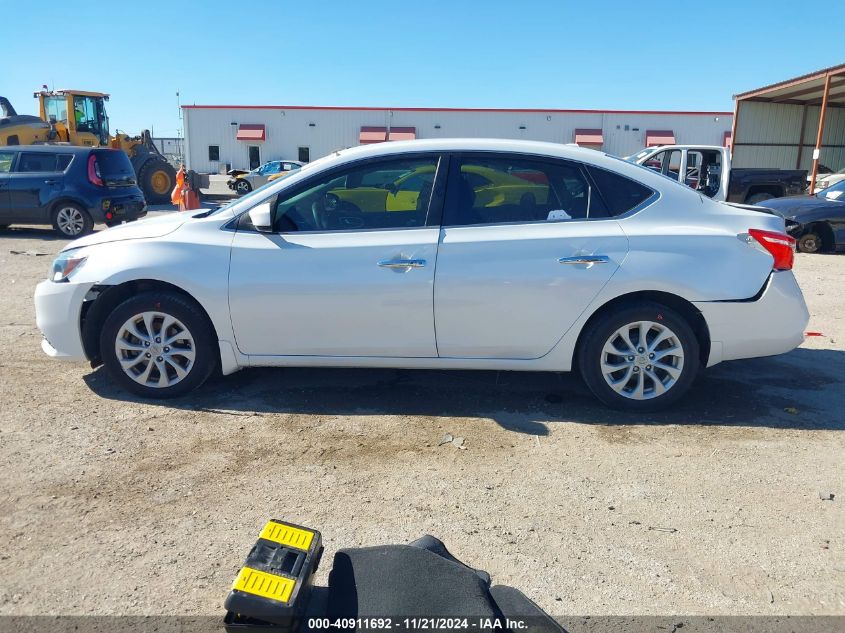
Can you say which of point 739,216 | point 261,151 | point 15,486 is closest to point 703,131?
point 261,151

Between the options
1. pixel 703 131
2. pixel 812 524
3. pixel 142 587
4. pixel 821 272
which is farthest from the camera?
pixel 703 131

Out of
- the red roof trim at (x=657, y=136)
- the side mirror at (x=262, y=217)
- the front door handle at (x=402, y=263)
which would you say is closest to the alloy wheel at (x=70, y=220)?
the side mirror at (x=262, y=217)

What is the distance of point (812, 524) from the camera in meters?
3.10

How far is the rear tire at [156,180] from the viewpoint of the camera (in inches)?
857

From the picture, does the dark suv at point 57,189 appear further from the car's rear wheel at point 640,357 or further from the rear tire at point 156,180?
the car's rear wheel at point 640,357

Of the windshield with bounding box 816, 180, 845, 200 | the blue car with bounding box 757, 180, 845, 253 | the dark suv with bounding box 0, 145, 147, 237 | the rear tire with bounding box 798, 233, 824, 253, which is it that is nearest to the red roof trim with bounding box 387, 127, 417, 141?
the dark suv with bounding box 0, 145, 147, 237

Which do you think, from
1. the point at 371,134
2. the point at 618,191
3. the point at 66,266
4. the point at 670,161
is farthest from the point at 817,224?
the point at 371,134

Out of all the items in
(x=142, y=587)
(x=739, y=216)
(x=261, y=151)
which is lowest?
(x=142, y=587)

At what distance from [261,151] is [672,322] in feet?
150

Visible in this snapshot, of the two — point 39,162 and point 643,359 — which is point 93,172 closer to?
point 39,162

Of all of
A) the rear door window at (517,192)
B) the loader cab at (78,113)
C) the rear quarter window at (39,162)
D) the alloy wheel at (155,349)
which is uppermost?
the loader cab at (78,113)

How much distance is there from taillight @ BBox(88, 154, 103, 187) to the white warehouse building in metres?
31.1

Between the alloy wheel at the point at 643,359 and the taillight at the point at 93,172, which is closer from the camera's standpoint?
the alloy wheel at the point at 643,359

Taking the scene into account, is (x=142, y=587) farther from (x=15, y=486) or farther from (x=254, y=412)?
(x=254, y=412)
